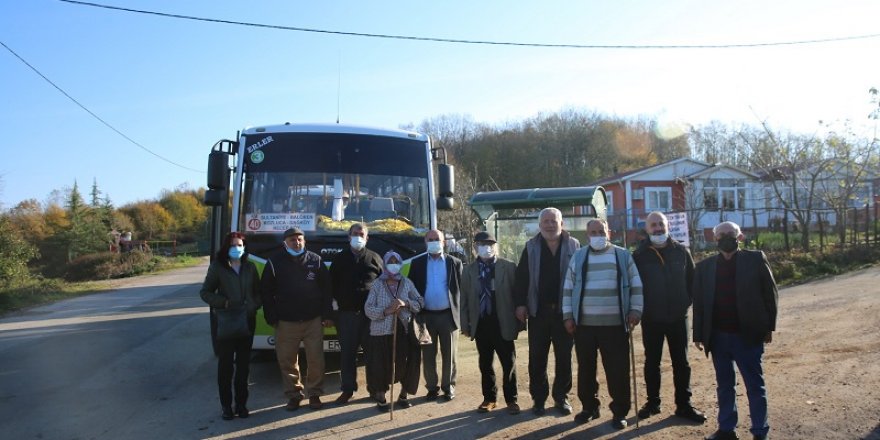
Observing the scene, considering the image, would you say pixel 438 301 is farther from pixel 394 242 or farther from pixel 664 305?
pixel 664 305

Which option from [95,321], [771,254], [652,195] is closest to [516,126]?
[652,195]

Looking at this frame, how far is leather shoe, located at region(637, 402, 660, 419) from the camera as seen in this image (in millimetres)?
5777

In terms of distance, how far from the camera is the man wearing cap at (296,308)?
6406mm

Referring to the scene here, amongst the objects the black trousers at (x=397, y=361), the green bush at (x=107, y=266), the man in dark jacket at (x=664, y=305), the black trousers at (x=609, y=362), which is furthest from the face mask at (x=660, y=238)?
the green bush at (x=107, y=266)

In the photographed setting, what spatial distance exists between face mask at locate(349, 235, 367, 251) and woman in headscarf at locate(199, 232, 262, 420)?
3.41ft

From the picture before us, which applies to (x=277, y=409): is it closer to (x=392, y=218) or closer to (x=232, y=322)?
(x=232, y=322)

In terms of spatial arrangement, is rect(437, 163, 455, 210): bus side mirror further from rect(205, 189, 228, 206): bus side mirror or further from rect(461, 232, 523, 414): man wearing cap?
rect(205, 189, 228, 206): bus side mirror

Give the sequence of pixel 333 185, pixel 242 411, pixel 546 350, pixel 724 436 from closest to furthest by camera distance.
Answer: pixel 724 436 → pixel 546 350 → pixel 242 411 → pixel 333 185

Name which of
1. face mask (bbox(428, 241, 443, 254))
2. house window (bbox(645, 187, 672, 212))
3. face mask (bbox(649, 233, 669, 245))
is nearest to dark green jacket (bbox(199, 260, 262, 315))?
face mask (bbox(428, 241, 443, 254))

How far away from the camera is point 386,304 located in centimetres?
643

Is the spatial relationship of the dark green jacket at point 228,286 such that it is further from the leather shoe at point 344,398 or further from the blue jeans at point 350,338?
the leather shoe at point 344,398

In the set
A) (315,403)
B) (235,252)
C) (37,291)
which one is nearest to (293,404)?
(315,403)

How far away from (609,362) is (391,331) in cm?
221

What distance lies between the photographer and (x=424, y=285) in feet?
21.8
